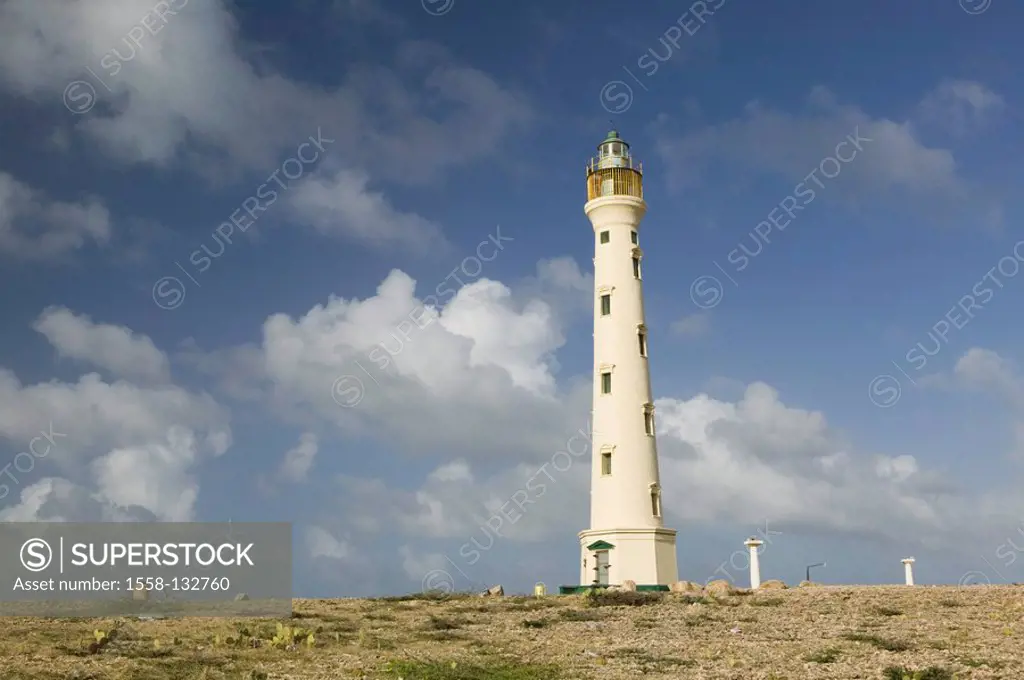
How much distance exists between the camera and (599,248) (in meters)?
52.2

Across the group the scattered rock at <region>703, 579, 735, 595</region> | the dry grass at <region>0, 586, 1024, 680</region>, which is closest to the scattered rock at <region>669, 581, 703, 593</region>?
the scattered rock at <region>703, 579, 735, 595</region>

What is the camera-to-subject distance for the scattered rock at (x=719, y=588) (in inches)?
1505

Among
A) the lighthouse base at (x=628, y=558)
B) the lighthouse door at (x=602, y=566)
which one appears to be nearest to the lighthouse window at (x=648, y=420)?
the lighthouse base at (x=628, y=558)

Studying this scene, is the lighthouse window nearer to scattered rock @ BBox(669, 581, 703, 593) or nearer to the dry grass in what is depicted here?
scattered rock @ BBox(669, 581, 703, 593)

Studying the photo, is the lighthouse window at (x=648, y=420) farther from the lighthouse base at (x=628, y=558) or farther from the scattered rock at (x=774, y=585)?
the scattered rock at (x=774, y=585)

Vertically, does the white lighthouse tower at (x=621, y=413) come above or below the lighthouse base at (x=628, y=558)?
above

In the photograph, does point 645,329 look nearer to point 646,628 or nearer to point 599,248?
point 599,248

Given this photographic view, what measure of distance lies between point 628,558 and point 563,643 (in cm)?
2164

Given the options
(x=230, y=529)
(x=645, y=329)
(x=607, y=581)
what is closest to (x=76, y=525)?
(x=230, y=529)

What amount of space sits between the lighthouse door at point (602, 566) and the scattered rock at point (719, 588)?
7129 millimetres

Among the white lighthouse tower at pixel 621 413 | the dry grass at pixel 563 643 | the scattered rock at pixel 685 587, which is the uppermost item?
the white lighthouse tower at pixel 621 413

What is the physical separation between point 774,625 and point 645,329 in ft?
78.4

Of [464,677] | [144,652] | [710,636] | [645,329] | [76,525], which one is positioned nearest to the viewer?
[464,677]

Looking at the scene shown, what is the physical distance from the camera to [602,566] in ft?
154
